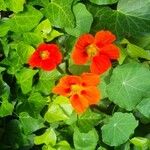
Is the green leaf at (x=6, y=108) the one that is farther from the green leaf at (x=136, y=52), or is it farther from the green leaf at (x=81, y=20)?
the green leaf at (x=136, y=52)

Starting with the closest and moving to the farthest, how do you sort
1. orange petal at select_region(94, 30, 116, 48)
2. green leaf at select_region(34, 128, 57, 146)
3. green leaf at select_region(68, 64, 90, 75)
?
orange petal at select_region(94, 30, 116, 48), green leaf at select_region(68, 64, 90, 75), green leaf at select_region(34, 128, 57, 146)

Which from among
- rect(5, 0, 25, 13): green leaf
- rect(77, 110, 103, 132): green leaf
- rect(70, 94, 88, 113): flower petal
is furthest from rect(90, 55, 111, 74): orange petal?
rect(5, 0, 25, 13): green leaf

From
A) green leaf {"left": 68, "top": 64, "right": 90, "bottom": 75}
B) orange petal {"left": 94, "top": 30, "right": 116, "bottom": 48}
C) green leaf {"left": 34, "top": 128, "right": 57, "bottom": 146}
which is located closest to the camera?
orange petal {"left": 94, "top": 30, "right": 116, "bottom": 48}

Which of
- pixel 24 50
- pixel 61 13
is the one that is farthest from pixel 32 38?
pixel 61 13

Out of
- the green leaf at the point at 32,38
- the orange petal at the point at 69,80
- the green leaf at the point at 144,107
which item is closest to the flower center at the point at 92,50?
the orange petal at the point at 69,80

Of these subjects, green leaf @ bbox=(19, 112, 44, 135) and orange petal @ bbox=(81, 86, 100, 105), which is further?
green leaf @ bbox=(19, 112, 44, 135)

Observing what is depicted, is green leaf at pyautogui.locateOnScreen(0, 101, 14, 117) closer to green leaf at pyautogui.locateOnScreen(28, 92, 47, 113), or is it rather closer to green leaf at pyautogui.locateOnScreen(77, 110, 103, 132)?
green leaf at pyautogui.locateOnScreen(28, 92, 47, 113)

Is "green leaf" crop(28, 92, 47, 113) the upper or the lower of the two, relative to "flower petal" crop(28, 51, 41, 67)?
lower

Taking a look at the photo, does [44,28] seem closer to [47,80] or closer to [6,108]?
[47,80]
